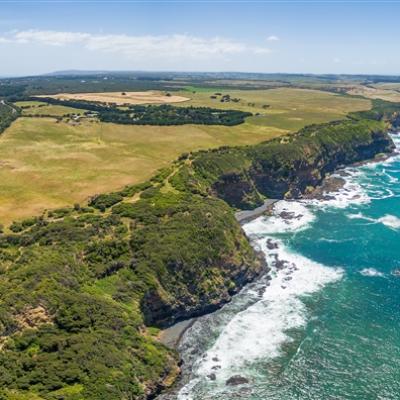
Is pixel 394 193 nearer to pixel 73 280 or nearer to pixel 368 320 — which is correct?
pixel 368 320

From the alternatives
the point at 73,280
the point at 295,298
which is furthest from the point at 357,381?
the point at 73,280

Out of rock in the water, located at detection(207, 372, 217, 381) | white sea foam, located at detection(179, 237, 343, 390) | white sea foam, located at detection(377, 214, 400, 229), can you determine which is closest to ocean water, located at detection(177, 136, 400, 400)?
rock in the water, located at detection(207, 372, 217, 381)

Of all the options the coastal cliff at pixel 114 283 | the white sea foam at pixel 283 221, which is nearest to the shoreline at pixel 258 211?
the coastal cliff at pixel 114 283

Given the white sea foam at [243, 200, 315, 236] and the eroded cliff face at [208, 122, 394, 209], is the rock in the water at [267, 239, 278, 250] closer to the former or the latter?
the white sea foam at [243, 200, 315, 236]

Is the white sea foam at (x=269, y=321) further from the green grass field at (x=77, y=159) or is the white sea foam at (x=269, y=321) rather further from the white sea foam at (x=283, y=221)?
the green grass field at (x=77, y=159)

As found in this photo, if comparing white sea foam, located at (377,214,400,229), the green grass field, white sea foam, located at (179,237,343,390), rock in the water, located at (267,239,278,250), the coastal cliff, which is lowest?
white sea foam, located at (179,237,343,390)

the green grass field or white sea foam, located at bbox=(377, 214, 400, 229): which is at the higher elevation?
the green grass field

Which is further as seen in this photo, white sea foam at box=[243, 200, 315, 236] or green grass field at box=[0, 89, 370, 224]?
white sea foam at box=[243, 200, 315, 236]
